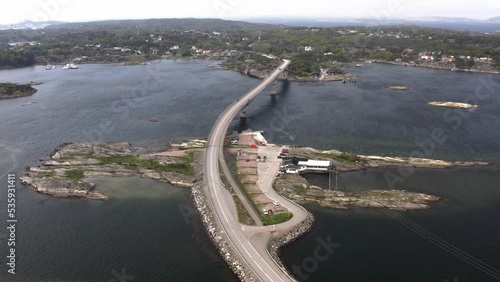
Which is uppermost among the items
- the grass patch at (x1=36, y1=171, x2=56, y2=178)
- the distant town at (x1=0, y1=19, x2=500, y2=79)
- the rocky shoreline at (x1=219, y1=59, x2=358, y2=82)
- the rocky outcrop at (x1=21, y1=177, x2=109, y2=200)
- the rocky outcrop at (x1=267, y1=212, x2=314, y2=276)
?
the distant town at (x1=0, y1=19, x2=500, y2=79)

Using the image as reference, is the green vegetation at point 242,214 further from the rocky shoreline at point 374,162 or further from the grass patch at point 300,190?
the rocky shoreline at point 374,162

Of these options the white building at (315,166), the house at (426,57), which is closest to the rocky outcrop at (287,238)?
the white building at (315,166)

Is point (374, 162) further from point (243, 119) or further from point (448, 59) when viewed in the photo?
point (448, 59)

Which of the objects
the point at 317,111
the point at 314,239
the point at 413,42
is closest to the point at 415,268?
the point at 314,239

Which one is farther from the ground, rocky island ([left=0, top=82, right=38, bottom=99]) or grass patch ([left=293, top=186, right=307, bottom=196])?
rocky island ([left=0, top=82, right=38, bottom=99])

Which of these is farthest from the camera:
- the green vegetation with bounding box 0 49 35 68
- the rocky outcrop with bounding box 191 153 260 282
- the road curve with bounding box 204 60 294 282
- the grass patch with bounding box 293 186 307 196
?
the green vegetation with bounding box 0 49 35 68

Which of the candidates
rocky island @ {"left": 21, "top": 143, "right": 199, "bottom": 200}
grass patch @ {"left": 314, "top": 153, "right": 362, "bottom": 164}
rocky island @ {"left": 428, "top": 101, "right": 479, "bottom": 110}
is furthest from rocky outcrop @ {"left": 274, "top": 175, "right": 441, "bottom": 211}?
rocky island @ {"left": 428, "top": 101, "right": 479, "bottom": 110}

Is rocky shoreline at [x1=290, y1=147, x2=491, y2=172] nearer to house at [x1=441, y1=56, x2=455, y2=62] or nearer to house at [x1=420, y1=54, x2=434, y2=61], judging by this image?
house at [x1=441, y1=56, x2=455, y2=62]

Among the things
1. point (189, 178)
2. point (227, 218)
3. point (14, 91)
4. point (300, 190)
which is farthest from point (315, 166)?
point (14, 91)
